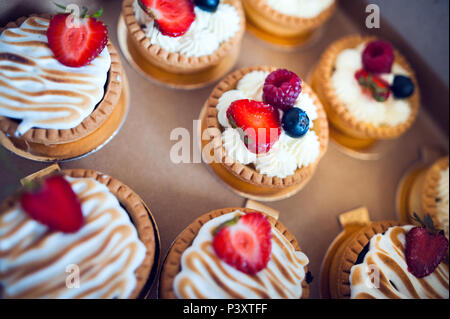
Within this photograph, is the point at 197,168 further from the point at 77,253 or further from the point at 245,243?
the point at 77,253

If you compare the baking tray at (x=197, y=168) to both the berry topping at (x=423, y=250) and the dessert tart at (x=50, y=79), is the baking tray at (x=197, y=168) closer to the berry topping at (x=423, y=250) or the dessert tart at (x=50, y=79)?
the dessert tart at (x=50, y=79)

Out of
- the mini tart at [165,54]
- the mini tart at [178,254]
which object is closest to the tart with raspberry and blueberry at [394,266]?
the mini tart at [178,254]

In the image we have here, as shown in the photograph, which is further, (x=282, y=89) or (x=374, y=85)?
(x=374, y=85)

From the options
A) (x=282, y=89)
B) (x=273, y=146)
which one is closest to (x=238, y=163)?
(x=273, y=146)

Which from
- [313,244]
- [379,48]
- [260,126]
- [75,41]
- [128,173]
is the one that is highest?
[379,48]

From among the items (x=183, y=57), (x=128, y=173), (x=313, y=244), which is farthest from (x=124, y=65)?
(x=313, y=244)

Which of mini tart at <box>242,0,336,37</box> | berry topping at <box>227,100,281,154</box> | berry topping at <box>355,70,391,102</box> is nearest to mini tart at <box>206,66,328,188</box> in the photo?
berry topping at <box>227,100,281,154</box>

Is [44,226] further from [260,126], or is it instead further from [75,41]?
[260,126]
